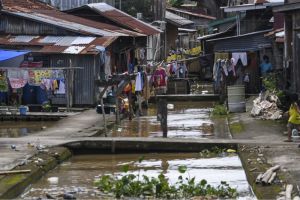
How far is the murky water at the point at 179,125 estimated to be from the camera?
20.5 meters

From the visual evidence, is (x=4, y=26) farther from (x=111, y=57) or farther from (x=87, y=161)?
(x=87, y=161)

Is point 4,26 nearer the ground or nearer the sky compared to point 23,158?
nearer the sky

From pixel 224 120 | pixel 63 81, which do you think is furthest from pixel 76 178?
pixel 63 81

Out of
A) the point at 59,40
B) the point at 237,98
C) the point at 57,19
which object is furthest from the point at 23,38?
the point at 237,98

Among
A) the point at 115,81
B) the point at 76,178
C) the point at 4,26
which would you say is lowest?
the point at 76,178

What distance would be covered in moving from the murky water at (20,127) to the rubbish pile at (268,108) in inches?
286

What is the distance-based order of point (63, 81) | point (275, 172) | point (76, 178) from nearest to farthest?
point (275, 172) → point (76, 178) → point (63, 81)

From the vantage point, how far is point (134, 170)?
1486cm

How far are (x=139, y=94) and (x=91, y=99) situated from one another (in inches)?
83.1

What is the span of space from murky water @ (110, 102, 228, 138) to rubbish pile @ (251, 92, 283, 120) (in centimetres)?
130

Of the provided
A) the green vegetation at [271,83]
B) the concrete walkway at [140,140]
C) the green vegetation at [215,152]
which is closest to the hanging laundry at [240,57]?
the green vegetation at [271,83]

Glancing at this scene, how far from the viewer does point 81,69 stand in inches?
1090

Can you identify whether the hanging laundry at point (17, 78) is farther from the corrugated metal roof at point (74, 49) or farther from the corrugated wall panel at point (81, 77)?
the corrugated wall panel at point (81, 77)

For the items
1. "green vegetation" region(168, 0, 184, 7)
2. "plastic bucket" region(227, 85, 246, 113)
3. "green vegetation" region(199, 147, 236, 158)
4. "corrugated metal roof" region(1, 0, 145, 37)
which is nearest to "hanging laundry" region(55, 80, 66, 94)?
"corrugated metal roof" region(1, 0, 145, 37)
